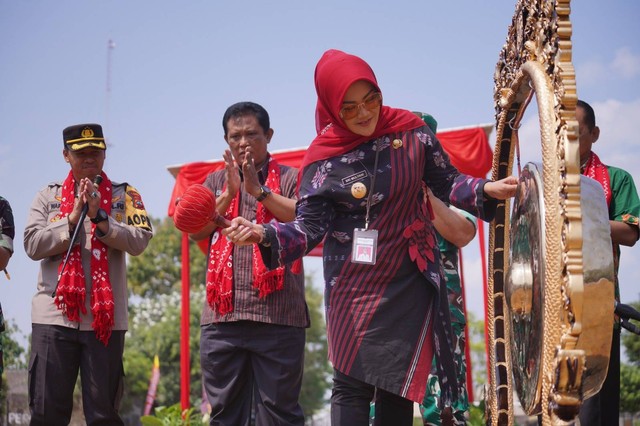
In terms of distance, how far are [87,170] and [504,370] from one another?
2703 mm

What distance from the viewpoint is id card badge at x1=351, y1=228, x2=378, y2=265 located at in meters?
3.22

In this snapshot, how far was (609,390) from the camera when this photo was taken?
4234 millimetres

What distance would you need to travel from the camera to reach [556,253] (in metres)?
2.39

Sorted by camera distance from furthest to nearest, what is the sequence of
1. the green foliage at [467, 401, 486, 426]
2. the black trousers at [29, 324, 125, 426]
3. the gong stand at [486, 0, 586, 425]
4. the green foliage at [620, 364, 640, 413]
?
the green foliage at [620, 364, 640, 413], the green foliage at [467, 401, 486, 426], the black trousers at [29, 324, 125, 426], the gong stand at [486, 0, 586, 425]

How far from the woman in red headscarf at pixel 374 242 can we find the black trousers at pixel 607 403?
1.19 metres

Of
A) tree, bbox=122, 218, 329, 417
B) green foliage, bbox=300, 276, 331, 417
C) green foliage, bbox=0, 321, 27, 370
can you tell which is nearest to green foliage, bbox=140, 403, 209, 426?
green foliage, bbox=0, 321, 27, 370

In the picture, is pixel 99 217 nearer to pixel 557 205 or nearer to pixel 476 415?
pixel 557 205

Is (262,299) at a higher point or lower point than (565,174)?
lower

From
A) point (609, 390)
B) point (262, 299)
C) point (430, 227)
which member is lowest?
point (609, 390)

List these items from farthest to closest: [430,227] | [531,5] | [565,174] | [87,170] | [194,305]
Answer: [194,305], [87,170], [430,227], [531,5], [565,174]

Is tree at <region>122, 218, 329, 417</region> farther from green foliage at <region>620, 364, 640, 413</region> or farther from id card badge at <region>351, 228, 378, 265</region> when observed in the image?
id card badge at <region>351, 228, 378, 265</region>

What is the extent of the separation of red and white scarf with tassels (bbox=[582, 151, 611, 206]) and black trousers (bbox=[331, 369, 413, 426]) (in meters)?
1.72

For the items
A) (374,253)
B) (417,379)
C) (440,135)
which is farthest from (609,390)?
(440,135)

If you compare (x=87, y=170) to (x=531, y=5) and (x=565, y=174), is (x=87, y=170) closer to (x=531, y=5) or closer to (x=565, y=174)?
(x=531, y=5)
